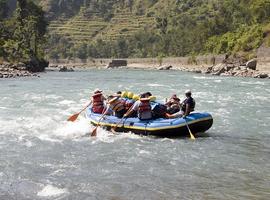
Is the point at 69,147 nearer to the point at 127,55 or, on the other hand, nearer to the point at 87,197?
the point at 87,197

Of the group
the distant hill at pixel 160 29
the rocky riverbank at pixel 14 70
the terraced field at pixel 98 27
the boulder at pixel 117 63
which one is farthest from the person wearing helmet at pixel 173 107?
the terraced field at pixel 98 27

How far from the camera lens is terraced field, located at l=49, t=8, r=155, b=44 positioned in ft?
530

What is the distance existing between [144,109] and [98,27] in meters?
163

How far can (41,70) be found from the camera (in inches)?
2719

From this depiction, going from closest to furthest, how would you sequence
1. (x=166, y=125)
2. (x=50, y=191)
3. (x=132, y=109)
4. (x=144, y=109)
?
(x=50, y=191), (x=166, y=125), (x=144, y=109), (x=132, y=109)

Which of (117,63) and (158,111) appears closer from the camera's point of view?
(158,111)

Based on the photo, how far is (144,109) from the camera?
635 inches

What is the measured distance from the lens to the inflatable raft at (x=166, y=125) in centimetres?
1555

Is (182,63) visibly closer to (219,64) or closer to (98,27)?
(219,64)

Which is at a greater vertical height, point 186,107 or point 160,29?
point 160,29

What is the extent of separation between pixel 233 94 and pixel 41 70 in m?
44.5

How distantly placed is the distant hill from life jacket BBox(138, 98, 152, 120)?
4500 centimetres

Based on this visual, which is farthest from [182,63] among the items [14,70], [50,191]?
[50,191]

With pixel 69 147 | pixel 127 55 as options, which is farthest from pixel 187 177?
pixel 127 55
